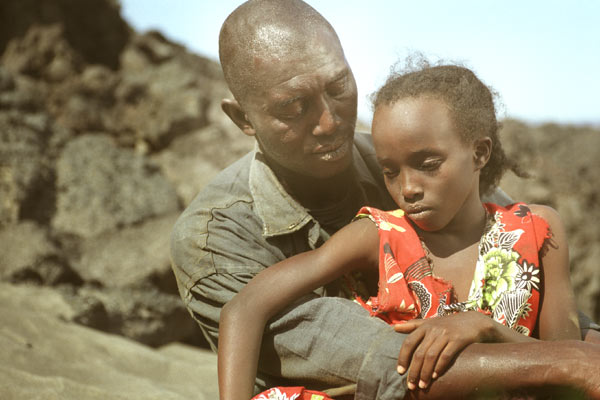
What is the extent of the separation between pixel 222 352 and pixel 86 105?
4722 millimetres

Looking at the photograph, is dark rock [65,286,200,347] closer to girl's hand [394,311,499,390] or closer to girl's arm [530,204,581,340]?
girl's hand [394,311,499,390]

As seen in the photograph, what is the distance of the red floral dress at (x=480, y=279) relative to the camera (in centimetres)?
238

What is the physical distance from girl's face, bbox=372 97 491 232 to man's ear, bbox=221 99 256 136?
2.51ft

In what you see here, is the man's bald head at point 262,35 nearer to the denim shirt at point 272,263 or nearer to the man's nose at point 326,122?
the man's nose at point 326,122

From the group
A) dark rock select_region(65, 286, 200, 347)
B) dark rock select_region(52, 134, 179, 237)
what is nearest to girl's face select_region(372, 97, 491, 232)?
dark rock select_region(65, 286, 200, 347)

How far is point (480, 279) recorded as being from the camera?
240 centimetres

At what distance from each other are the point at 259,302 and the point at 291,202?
A: 69 cm

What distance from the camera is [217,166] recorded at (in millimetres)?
6242

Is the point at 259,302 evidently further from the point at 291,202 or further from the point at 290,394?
the point at 291,202

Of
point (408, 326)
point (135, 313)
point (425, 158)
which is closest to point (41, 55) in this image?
point (135, 313)

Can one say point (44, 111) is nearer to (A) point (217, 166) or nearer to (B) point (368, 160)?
(A) point (217, 166)

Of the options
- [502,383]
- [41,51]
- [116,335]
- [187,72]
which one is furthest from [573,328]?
[41,51]

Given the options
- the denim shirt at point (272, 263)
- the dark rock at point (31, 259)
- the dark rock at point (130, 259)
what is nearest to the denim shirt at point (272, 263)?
the denim shirt at point (272, 263)

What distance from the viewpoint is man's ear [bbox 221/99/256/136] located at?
304 cm
